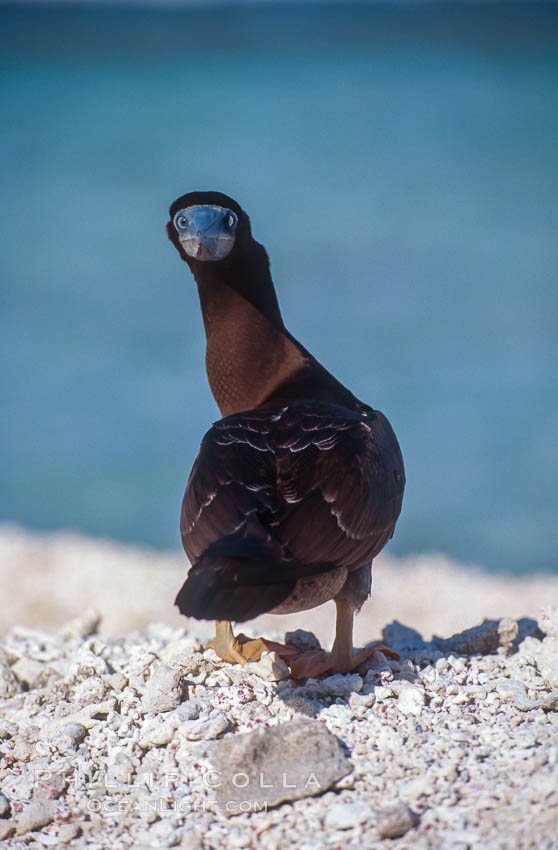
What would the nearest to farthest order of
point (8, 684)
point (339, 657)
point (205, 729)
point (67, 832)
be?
point (67, 832)
point (205, 729)
point (339, 657)
point (8, 684)

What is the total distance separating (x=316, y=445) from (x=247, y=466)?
452 mm

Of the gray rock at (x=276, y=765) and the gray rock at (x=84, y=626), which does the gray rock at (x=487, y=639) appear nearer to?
the gray rock at (x=276, y=765)

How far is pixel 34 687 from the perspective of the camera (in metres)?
6.36

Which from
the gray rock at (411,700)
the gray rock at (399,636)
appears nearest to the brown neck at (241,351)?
the gray rock at (399,636)

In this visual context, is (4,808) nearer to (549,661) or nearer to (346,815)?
(346,815)

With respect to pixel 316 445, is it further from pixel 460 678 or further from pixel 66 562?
pixel 66 562

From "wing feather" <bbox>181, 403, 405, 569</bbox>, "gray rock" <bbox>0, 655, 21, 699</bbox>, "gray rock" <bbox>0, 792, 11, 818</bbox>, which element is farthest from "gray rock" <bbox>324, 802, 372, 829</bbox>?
"gray rock" <bbox>0, 655, 21, 699</bbox>

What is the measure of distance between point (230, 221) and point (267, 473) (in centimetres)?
213

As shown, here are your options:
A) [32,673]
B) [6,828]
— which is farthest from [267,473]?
[32,673]

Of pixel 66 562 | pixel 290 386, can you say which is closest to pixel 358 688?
pixel 290 386

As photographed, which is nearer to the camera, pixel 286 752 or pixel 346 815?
pixel 346 815

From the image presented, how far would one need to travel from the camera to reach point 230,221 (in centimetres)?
633

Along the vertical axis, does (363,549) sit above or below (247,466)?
below

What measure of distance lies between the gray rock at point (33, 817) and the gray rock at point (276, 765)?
844mm
